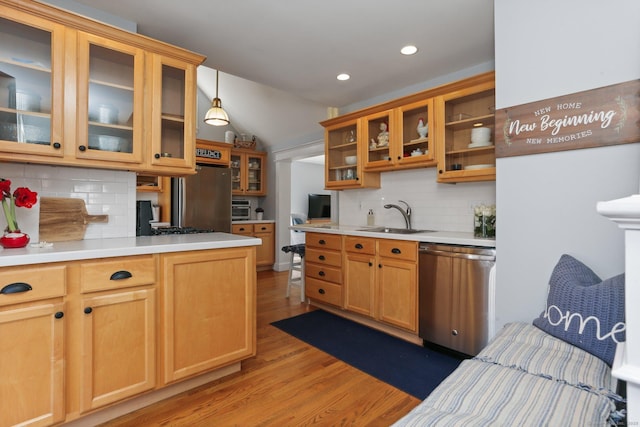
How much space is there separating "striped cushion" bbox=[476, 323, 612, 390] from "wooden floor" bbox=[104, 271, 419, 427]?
740 millimetres

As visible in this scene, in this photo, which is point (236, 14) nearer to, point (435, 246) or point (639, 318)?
point (435, 246)

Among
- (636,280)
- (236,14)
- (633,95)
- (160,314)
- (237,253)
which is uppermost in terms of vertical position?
(236,14)

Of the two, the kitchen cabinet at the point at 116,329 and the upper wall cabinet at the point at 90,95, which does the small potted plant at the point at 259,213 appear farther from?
the kitchen cabinet at the point at 116,329

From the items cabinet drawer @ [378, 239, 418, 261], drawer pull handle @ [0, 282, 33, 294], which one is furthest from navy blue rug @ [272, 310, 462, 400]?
drawer pull handle @ [0, 282, 33, 294]

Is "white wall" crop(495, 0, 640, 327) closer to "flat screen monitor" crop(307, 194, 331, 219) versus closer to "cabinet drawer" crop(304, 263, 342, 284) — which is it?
"cabinet drawer" crop(304, 263, 342, 284)

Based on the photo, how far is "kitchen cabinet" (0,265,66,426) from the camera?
1.41 meters

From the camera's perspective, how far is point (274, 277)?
5227 millimetres

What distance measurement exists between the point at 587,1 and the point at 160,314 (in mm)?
2873

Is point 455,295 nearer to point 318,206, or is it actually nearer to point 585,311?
point 585,311

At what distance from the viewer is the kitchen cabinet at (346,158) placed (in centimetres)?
363

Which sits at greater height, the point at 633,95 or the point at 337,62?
the point at 337,62

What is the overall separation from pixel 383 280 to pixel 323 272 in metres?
0.80

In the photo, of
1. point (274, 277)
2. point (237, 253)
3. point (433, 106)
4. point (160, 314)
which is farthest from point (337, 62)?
point (274, 277)

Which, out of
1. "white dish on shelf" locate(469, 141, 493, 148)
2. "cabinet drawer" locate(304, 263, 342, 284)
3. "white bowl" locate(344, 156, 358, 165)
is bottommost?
"cabinet drawer" locate(304, 263, 342, 284)
